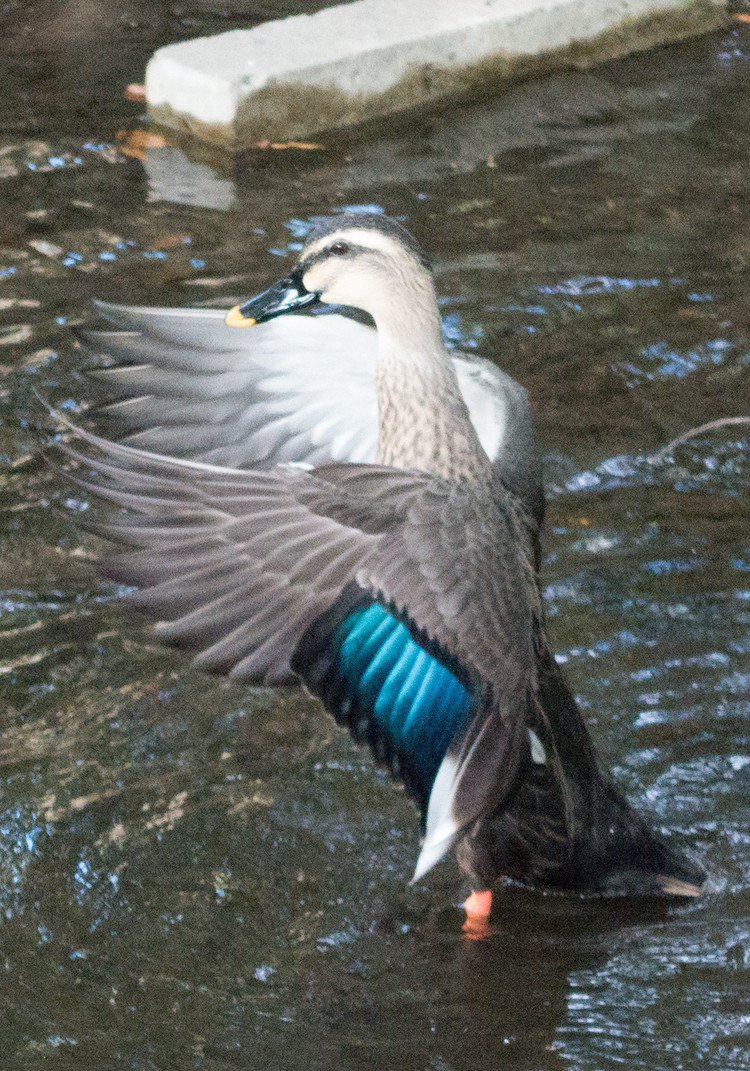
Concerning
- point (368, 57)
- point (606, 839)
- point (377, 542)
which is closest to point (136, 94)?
point (368, 57)

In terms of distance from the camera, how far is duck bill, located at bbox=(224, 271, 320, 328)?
431 centimetres

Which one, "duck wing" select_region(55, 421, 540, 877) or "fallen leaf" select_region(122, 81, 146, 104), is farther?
"fallen leaf" select_region(122, 81, 146, 104)

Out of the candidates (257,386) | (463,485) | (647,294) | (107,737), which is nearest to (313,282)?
(257,386)

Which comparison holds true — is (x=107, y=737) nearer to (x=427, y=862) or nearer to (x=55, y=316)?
(x=427, y=862)

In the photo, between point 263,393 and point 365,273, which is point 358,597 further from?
point 263,393

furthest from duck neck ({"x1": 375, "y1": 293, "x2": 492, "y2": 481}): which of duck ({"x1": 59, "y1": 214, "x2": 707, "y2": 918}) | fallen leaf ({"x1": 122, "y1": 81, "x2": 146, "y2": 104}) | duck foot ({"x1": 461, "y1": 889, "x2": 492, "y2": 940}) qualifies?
fallen leaf ({"x1": 122, "y1": 81, "x2": 146, "y2": 104})

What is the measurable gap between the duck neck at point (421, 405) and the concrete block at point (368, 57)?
3.89 meters

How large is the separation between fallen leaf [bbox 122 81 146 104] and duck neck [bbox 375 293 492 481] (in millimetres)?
4430

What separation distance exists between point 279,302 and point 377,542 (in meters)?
1.13

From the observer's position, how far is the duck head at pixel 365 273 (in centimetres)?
422

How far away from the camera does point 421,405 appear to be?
13.3 ft

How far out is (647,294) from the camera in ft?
22.1

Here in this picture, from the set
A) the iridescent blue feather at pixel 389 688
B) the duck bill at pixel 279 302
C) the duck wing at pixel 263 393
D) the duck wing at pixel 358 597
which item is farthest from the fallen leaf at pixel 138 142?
the iridescent blue feather at pixel 389 688

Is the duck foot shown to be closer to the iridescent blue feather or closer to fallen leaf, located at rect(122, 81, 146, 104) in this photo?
the iridescent blue feather
